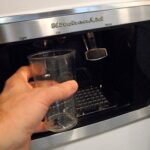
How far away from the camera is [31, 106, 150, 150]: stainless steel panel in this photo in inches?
27.2

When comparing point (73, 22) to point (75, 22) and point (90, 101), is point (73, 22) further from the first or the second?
point (90, 101)

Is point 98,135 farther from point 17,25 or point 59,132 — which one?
point 17,25

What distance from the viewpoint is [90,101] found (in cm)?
78

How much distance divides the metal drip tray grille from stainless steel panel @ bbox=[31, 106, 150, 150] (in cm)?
4

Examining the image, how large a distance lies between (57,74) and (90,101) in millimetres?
165

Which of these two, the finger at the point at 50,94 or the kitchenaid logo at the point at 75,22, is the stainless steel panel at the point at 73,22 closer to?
the kitchenaid logo at the point at 75,22

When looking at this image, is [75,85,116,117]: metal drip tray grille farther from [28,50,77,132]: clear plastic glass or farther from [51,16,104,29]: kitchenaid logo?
[51,16,104,29]: kitchenaid logo

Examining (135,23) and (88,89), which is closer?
(135,23)

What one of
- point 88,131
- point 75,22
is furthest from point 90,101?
point 75,22

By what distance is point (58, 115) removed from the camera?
2.29 ft

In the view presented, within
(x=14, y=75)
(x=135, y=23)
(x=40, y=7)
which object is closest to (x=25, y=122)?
(x=14, y=75)

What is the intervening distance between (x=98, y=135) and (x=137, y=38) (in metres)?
0.27

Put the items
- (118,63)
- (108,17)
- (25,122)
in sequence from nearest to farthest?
(25,122) < (108,17) < (118,63)

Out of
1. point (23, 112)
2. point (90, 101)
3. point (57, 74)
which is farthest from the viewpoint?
point (90, 101)
